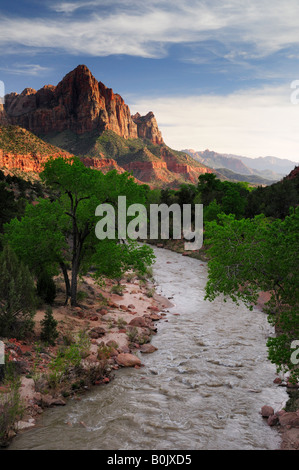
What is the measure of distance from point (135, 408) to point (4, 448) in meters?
4.41

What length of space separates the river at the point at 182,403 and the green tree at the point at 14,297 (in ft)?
14.6

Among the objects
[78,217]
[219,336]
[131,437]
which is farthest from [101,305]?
[131,437]

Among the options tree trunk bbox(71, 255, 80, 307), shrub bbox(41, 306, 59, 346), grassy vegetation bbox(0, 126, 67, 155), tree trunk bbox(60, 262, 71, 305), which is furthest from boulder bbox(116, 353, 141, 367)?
grassy vegetation bbox(0, 126, 67, 155)

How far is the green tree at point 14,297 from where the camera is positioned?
1418cm

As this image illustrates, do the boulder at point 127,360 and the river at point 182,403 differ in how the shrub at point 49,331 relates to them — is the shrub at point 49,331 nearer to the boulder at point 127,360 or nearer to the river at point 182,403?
the boulder at point 127,360

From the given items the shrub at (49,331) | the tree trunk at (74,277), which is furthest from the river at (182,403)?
the tree trunk at (74,277)

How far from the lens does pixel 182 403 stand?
12.1 meters

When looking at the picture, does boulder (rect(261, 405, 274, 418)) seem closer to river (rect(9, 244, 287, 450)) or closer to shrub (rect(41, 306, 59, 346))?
river (rect(9, 244, 287, 450))


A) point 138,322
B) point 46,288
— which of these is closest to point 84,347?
point 138,322

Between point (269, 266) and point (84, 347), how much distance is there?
9.40 m

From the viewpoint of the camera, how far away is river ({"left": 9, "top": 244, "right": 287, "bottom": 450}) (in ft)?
32.4

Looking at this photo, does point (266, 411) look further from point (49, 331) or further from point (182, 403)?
point (49, 331)

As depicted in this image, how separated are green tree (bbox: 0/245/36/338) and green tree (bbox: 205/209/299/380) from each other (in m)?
8.25
